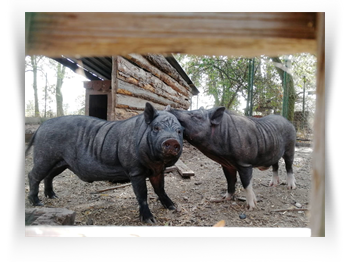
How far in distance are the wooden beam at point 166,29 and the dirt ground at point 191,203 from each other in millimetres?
2461

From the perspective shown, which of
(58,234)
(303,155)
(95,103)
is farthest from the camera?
(95,103)

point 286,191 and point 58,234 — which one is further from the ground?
point 58,234

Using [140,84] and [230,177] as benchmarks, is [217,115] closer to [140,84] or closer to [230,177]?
[230,177]

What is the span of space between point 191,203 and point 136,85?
2.75m

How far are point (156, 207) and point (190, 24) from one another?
331cm

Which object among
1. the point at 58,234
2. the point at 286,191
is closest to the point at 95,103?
the point at 286,191

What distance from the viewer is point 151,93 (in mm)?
5742

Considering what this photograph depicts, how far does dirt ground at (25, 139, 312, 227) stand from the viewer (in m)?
3.19

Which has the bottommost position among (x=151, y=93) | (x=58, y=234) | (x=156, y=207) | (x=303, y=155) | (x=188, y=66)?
(x=156, y=207)

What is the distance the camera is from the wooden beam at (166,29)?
67cm

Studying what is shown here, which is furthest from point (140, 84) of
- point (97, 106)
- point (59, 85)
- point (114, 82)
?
point (59, 85)

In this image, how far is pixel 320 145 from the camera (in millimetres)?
686

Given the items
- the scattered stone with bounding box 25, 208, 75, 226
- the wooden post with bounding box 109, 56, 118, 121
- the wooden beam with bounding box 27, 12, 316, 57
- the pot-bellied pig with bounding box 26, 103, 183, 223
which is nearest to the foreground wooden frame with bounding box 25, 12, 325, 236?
the wooden beam with bounding box 27, 12, 316, 57

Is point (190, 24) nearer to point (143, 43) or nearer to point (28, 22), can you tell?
point (143, 43)
